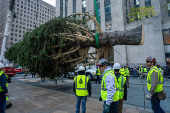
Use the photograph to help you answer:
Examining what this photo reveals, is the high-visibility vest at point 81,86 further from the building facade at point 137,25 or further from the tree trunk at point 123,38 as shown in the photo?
the building facade at point 137,25

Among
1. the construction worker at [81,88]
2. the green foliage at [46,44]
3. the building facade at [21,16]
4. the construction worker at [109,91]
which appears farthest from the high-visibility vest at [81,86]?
the building facade at [21,16]

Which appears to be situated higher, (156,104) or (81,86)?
(81,86)

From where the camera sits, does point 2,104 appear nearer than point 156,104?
No

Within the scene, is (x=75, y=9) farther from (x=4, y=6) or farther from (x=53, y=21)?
(x=4, y=6)

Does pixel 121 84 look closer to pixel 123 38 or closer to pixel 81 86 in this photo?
pixel 81 86

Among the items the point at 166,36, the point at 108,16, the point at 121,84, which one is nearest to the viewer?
the point at 121,84

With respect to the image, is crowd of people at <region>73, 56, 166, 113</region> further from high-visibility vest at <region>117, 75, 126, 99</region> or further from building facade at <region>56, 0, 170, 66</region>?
building facade at <region>56, 0, 170, 66</region>

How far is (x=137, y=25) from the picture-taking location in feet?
50.9

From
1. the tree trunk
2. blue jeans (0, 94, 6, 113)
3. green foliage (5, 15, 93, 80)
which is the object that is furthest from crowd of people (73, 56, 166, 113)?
green foliage (5, 15, 93, 80)

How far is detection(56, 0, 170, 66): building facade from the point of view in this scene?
1403 cm

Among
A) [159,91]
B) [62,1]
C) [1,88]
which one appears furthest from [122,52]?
[62,1]

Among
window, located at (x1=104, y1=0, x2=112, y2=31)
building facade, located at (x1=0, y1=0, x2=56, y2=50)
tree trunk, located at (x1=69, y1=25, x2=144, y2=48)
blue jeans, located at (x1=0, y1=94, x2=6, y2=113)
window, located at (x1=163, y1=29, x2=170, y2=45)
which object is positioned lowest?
blue jeans, located at (x1=0, y1=94, x2=6, y2=113)

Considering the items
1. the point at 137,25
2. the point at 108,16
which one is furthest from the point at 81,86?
the point at 108,16

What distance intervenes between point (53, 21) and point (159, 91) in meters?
5.34
